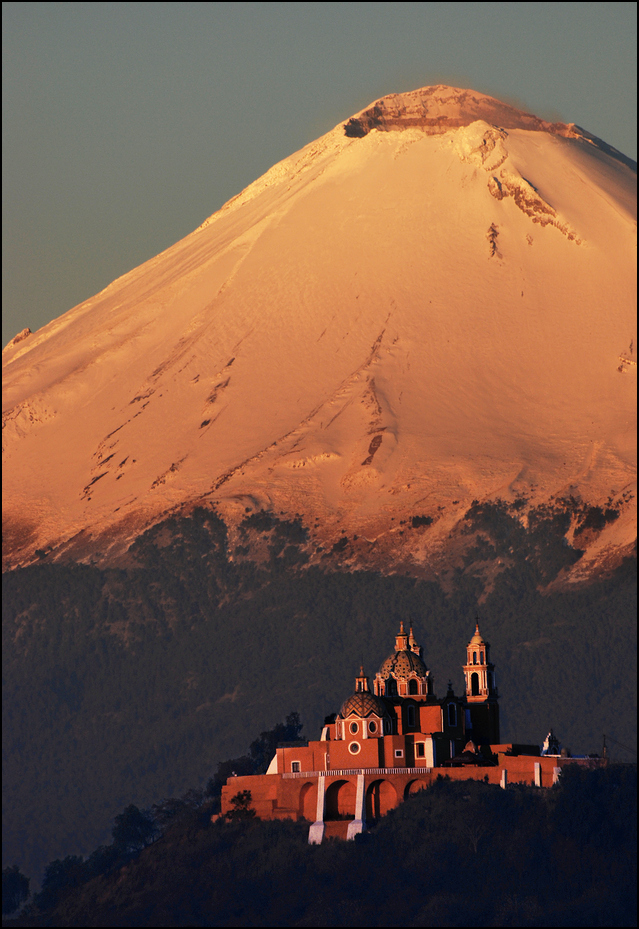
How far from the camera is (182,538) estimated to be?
184875 mm

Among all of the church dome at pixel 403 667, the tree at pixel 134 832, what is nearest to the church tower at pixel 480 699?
the church dome at pixel 403 667

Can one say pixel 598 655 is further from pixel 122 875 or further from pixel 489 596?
pixel 122 875

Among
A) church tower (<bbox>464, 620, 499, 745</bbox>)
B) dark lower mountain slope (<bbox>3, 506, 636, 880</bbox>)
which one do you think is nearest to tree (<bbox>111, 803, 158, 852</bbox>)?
dark lower mountain slope (<bbox>3, 506, 636, 880</bbox>)

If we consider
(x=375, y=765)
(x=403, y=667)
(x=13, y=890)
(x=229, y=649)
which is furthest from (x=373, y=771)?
(x=229, y=649)

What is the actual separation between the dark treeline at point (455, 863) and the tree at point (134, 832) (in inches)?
1163

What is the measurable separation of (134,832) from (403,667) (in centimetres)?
3313

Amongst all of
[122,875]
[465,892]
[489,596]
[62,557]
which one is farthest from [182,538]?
[465,892]

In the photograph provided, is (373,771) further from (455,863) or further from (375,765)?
(455,863)

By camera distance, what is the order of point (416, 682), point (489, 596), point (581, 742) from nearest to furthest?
1. point (416, 682)
2. point (581, 742)
3. point (489, 596)

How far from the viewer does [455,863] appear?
265ft

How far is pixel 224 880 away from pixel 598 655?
7960 cm

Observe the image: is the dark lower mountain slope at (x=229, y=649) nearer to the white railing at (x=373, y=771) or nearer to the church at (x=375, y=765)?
the church at (x=375, y=765)

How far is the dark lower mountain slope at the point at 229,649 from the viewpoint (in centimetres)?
15000

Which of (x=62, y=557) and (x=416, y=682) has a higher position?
(x=62, y=557)
